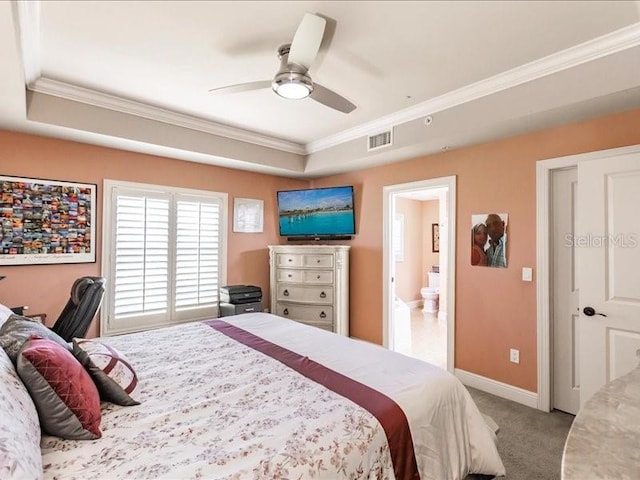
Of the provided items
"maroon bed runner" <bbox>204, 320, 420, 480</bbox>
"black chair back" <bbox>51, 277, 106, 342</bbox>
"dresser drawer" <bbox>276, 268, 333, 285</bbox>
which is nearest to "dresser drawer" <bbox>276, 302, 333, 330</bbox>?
"dresser drawer" <bbox>276, 268, 333, 285</bbox>

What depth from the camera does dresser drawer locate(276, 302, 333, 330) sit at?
4281 millimetres

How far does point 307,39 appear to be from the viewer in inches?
73.5

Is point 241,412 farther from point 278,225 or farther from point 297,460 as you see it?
point 278,225

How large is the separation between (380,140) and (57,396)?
3.36 m

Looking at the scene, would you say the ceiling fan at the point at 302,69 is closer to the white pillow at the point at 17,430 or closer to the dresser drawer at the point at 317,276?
the white pillow at the point at 17,430

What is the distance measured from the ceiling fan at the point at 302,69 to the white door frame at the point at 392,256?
65.3 inches

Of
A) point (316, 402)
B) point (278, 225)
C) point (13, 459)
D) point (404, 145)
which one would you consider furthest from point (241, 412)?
point (278, 225)

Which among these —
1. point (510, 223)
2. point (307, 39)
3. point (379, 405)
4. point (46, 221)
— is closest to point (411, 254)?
point (510, 223)

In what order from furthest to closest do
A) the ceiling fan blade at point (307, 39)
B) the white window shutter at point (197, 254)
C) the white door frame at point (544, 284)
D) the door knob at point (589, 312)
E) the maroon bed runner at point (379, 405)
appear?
the white window shutter at point (197, 254) < the white door frame at point (544, 284) < the door knob at point (589, 312) < the ceiling fan blade at point (307, 39) < the maroon bed runner at point (379, 405)

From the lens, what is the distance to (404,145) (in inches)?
134

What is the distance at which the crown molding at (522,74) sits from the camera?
2.09 metres

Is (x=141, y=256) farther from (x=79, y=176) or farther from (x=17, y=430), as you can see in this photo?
(x=17, y=430)

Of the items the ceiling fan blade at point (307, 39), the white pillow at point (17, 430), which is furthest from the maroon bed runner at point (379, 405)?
the ceiling fan blade at point (307, 39)

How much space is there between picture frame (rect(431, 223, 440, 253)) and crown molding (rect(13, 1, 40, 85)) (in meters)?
6.77
